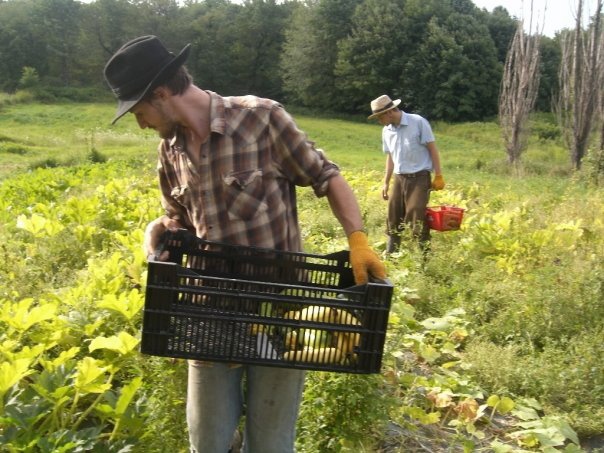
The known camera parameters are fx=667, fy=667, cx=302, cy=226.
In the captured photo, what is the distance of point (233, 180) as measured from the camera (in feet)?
7.96

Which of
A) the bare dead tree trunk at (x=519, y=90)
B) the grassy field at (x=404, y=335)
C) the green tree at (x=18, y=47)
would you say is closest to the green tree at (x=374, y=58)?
the green tree at (x=18, y=47)

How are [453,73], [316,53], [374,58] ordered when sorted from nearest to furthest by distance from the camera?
[453,73]
[374,58]
[316,53]

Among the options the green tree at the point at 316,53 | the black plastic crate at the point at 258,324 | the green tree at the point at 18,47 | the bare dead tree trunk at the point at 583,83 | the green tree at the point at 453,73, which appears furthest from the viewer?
the green tree at the point at 18,47

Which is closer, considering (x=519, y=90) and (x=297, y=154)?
(x=297, y=154)

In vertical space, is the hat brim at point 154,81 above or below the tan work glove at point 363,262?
above

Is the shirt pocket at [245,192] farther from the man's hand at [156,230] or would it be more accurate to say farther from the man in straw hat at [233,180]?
the man's hand at [156,230]

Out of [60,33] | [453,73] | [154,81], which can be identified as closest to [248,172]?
[154,81]

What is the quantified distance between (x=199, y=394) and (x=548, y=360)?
9.20 feet

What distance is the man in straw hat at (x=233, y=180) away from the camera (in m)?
2.37

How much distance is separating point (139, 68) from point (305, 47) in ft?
179

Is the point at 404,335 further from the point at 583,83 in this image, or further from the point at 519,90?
the point at 519,90

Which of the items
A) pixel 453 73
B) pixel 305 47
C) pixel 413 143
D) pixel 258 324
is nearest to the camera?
pixel 258 324

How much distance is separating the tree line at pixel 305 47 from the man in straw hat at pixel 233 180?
4598 cm

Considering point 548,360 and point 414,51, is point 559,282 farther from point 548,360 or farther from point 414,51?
point 414,51
